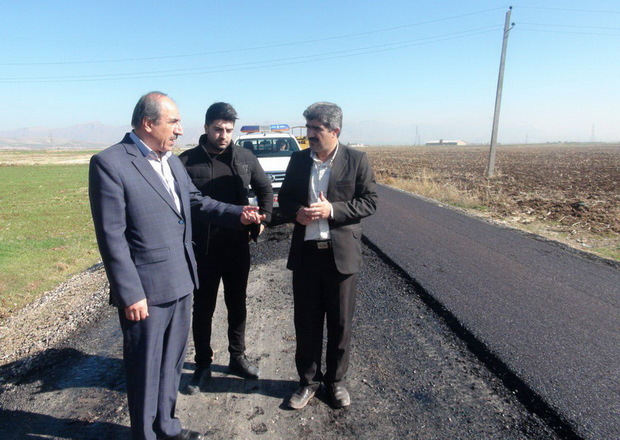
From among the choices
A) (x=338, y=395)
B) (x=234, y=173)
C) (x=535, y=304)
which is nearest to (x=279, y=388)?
(x=338, y=395)

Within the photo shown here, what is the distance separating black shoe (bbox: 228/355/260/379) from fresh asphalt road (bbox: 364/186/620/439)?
2049mm

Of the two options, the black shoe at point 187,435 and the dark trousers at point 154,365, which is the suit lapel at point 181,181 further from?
the black shoe at point 187,435

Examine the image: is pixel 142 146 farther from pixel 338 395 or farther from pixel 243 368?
pixel 338 395

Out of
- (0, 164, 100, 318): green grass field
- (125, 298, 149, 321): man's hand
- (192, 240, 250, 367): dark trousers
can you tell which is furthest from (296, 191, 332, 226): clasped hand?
(0, 164, 100, 318): green grass field

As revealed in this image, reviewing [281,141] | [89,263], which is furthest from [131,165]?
[281,141]

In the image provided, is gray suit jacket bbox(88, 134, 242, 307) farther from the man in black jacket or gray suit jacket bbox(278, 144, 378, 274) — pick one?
gray suit jacket bbox(278, 144, 378, 274)

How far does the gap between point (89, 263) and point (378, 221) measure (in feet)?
21.1

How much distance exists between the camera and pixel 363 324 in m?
4.59

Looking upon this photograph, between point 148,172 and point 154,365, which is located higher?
point 148,172

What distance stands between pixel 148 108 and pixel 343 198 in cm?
144

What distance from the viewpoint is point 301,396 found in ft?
10.4

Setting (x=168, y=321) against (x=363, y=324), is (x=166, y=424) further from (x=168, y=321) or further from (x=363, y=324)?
(x=363, y=324)

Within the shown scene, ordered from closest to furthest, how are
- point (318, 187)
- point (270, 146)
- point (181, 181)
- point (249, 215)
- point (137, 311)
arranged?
point (137, 311)
point (181, 181)
point (249, 215)
point (318, 187)
point (270, 146)

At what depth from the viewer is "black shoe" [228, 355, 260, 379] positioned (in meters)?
3.54
